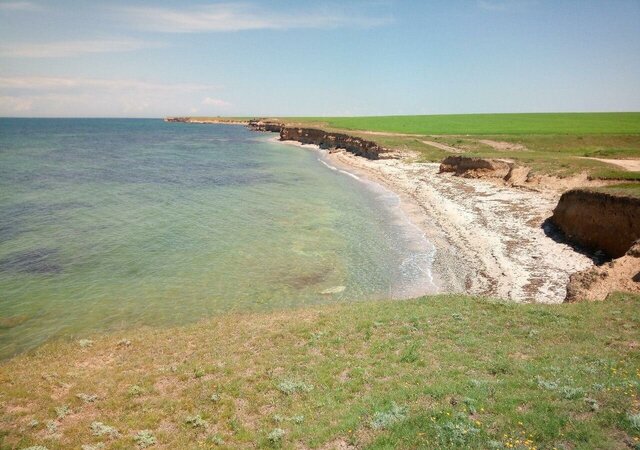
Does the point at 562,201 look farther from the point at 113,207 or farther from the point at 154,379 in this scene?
the point at 113,207

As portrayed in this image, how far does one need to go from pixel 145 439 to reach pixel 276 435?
3.57 metres

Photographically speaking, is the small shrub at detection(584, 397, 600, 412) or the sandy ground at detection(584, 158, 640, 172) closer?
the small shrub at detection(584, 397, 600, 412)

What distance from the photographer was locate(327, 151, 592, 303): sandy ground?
23.3 m

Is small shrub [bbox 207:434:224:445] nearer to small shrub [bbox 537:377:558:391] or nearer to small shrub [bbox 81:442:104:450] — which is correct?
small shrub [bbox 81:442:104:450]

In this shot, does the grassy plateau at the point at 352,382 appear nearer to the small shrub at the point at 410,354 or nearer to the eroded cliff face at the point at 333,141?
the small shrub at the point at 410,354

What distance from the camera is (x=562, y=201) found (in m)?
31.0

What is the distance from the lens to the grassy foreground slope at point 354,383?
374 inches

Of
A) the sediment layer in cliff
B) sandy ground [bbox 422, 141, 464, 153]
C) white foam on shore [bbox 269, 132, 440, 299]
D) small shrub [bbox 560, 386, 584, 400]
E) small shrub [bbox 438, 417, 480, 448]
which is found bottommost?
white foam on shore [bbox 269, 132, 440, 299]

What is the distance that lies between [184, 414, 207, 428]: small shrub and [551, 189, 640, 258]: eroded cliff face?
2450 centimetres

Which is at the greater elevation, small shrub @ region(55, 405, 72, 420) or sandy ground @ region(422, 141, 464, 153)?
sandy ground @ region(422, 141, 464, 153)

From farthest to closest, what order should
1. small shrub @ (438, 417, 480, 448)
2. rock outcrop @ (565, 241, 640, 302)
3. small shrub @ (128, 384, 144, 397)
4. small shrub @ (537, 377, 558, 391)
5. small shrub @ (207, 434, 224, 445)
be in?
rock outcrop @ (565, 241, 640, 302), small shrub @ (128, 384, 144, 397), small shrub @ (537, 377, 558, 391), small shrub @ (207, 434, 224, 445), small shrub @ (438, 417, 480, 448)

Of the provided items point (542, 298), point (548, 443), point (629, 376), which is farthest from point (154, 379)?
point (542, 298)

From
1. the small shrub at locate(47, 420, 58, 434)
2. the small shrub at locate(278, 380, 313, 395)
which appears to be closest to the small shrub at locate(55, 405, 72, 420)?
the small shrub at locate(47, 420, 58, 434)

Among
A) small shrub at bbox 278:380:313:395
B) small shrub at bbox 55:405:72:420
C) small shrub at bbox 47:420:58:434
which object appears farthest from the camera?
small shrub at bbox 278:380:313:395
